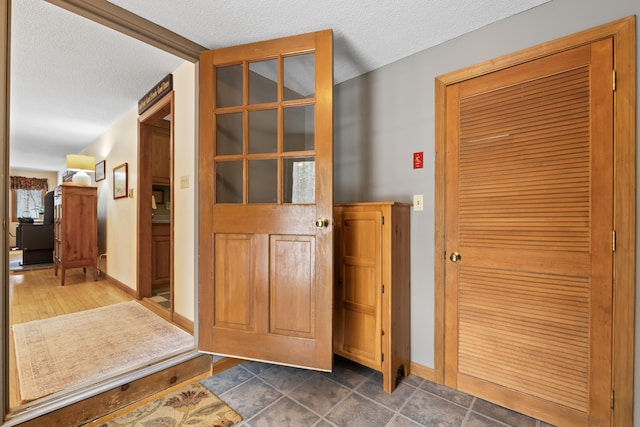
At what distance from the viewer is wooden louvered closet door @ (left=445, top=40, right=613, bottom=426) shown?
55.0 inches

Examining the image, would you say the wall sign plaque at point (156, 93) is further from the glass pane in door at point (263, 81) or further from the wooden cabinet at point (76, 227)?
the wooden cabinet at point (76, 227)

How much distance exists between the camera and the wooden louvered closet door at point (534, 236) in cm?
140

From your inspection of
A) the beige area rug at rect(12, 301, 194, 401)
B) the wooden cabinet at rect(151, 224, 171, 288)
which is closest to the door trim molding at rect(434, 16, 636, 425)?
the beige area rug at rect(12, 301, 194, 401)

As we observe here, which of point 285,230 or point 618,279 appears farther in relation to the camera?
point 285,230

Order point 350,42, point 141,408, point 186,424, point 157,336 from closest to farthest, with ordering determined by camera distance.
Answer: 1. point 186,424
2. point 141,408
3. point 350,42
4. point 157,336

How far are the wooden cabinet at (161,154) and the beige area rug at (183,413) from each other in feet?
9.08

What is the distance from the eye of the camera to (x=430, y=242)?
76.2 inches

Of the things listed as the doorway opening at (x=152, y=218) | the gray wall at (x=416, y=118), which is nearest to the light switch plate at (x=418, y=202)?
the gray wall at (x=416, y=118)

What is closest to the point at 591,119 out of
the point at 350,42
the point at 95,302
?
the point at 350,42

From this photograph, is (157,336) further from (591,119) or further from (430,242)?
(591,119)

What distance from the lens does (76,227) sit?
397cm

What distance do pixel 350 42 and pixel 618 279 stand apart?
1.99 m

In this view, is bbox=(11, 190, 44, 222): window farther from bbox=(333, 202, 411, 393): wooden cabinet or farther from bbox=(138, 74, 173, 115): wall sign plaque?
bbox=(333, 202, 411, 393): wooden cabinet

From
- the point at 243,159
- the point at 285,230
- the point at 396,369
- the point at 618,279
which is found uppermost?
the point at 243,159
